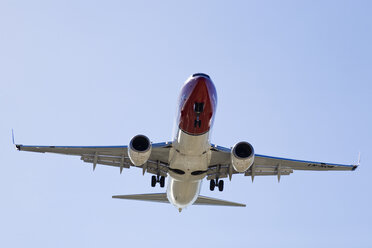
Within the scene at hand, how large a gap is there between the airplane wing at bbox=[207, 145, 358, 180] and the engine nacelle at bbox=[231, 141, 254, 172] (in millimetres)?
2453

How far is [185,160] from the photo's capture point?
2530 centimetres

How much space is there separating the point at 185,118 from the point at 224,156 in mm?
4631

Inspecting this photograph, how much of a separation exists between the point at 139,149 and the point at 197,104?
11.2ft

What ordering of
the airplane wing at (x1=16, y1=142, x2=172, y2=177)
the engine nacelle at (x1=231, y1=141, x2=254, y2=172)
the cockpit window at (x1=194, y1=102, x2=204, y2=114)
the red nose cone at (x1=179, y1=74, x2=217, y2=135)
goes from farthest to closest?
the airplane wing at (x1=16, y1=142, x2=172, y2=177)
the engine nacelle at (x1=231, y1=141, x2=254, y2=172)
the cockpit window at (x1=194, y1=102, x2=204, y2=114)
the red nose cone at (x1=179, y1=74, x2=217, y2=135)

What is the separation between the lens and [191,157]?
2505 centimetres

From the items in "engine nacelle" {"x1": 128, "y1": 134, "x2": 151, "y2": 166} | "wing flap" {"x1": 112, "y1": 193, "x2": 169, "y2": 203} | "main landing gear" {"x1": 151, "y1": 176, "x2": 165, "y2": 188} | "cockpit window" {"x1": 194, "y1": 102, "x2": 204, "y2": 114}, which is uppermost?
"cockpit window" {"x1": 194, "y1": 102, "x2": 204, "y2": 114}

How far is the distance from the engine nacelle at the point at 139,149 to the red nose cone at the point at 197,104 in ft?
5.82

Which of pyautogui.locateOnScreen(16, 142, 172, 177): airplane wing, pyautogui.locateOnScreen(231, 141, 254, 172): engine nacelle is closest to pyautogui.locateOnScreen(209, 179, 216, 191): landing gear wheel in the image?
pyautogui.locateOnScreen(16, 142, 172, 177): airplane wing

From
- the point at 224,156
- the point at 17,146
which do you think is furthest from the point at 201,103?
the point at 17,146

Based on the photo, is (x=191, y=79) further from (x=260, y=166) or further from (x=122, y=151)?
(x=260, y=166)

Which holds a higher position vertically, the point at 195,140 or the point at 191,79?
the point at 191,79

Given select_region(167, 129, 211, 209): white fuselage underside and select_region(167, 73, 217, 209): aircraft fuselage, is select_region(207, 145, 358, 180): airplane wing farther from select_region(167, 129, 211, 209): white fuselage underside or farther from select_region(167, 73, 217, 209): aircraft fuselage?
select_region(167, 73, 217, 209): aircraft fuselage

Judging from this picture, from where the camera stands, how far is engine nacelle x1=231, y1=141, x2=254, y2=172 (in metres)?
24.2

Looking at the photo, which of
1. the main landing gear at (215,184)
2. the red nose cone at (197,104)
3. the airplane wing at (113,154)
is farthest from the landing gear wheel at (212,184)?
the red nose cone at (197,104)
